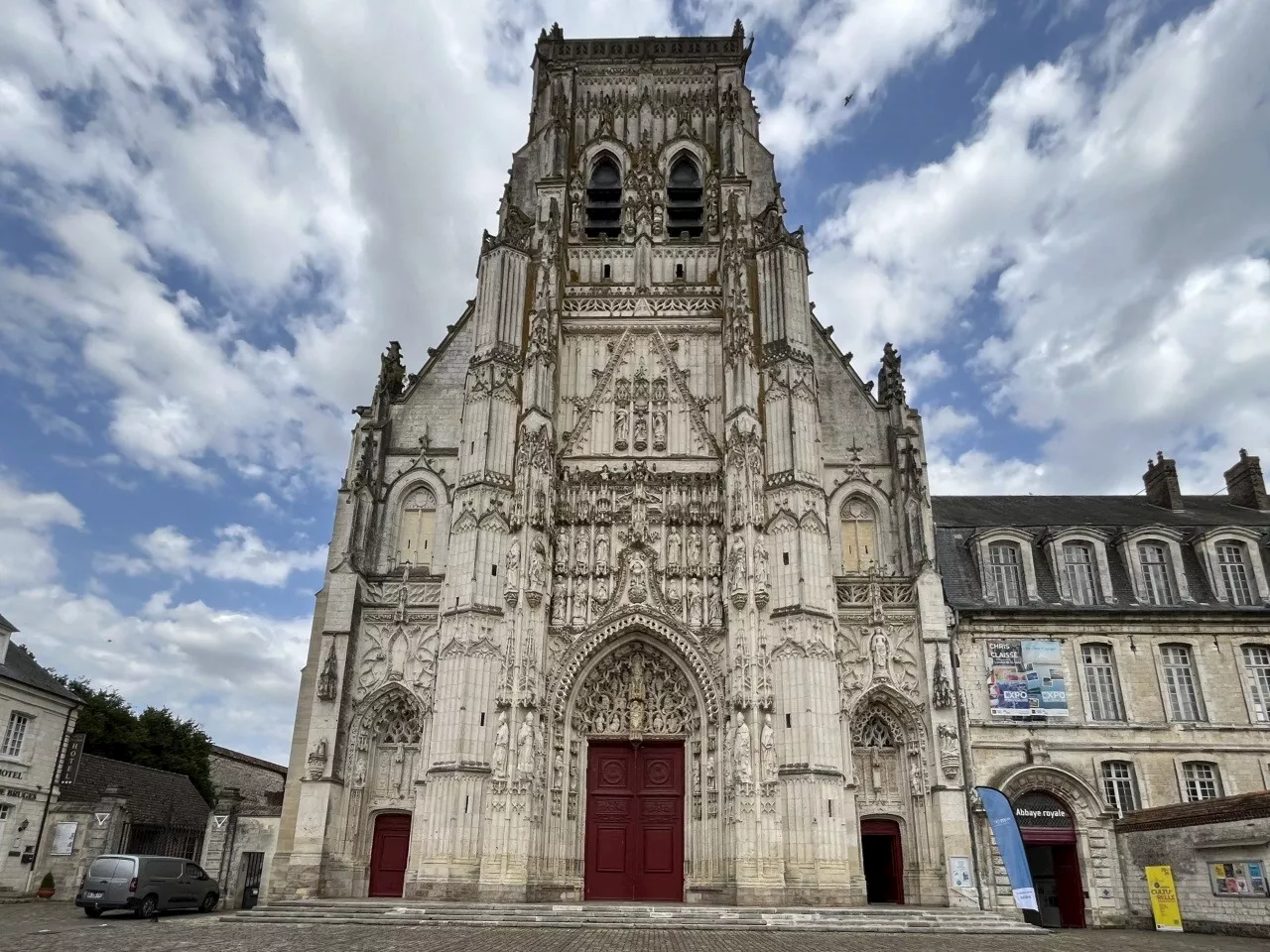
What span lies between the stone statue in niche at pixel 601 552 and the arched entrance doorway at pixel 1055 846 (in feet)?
35.9

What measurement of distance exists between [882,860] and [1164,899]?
571 centimetres

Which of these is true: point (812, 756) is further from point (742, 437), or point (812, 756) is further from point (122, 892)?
point (122, 892)

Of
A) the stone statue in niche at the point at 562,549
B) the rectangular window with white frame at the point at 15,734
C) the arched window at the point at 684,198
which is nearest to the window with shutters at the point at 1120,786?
the stone statue in niche at the point at 562,549

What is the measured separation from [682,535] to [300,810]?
10.6 metres

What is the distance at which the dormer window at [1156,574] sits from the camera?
22891 millimetres

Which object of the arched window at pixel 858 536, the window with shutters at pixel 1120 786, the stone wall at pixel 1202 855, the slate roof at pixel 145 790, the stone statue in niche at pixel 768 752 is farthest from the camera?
the slate roof at pixel 145 790

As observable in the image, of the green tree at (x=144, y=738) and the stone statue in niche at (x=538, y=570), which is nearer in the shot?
the stone statue in niche at (x=538, y=570)

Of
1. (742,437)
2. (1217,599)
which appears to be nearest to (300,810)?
(742,437)

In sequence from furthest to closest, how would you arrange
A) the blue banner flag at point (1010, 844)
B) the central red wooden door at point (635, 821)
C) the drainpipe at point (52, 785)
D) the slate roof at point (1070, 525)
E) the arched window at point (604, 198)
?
the arched window at point (604, 198) < the slate roof at point (1070, 525) < the drainpipe at point (52, 785) < the central red wooden door at point (635, 821) < the blue banner flag at point (1010, 844)

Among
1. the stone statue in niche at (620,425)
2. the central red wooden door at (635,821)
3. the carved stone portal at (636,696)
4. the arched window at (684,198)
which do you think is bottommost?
the central red wooden door at (635,821)

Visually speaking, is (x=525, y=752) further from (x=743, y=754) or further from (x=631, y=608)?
(x=743, y=754)

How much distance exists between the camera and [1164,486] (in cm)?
2742

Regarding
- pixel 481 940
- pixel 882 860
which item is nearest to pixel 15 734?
pixel 481 940

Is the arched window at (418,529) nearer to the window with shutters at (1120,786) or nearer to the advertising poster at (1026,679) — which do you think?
the advertising poster at (1026,679)
